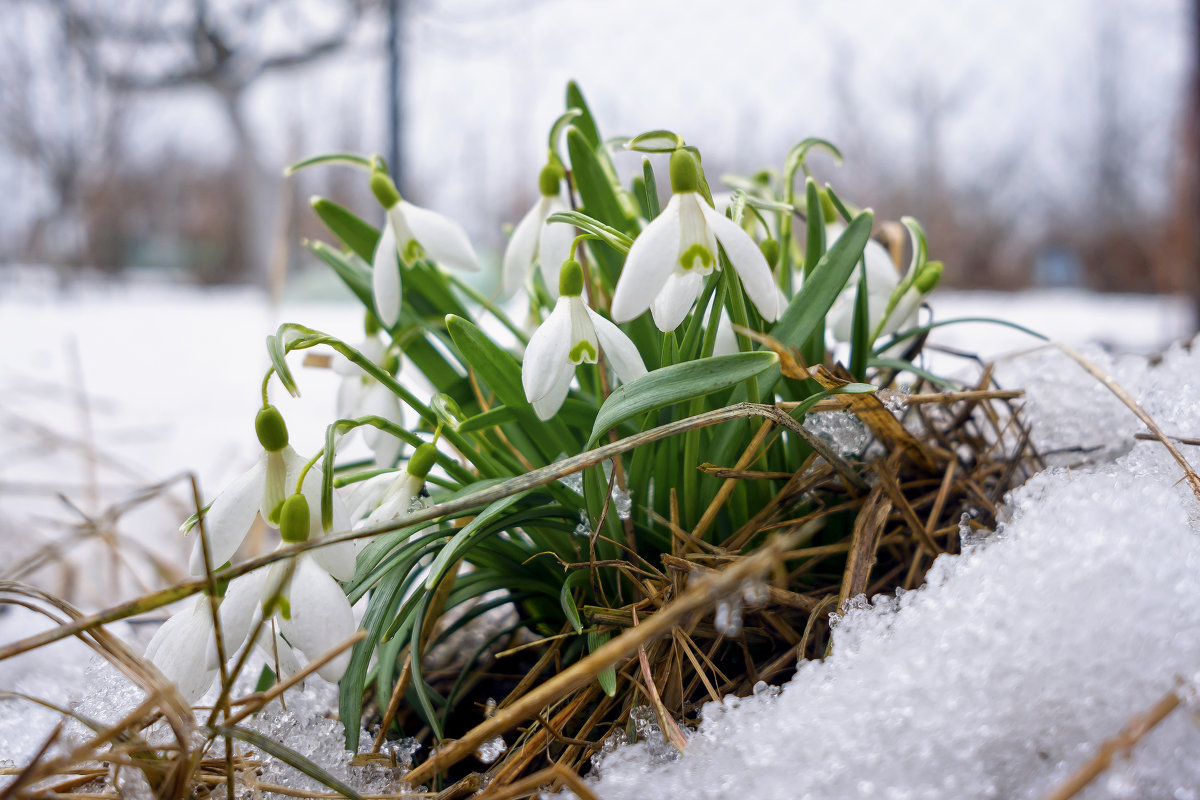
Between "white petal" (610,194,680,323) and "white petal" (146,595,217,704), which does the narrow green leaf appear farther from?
"white petal" (146,595,217,704)

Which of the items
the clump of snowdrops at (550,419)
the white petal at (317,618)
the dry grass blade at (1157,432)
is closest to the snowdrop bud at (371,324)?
the clump of snowdrops at (550,419)

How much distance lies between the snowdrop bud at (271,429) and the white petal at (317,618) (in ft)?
0.22

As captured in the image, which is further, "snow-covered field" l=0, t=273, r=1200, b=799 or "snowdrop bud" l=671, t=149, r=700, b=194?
"snowdrop bud" l=671, t=149, r=700, b=194

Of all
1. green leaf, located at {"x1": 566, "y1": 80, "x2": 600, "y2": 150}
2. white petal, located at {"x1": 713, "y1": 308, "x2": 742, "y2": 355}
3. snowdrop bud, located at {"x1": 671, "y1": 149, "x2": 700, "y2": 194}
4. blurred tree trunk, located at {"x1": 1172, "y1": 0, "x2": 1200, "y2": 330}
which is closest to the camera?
snowdrop bud, located at {"x1": 671, "y1": 149, "x2": 700, "y2": 194}

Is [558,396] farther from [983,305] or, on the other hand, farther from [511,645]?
[983,305]

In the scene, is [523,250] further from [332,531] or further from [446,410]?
[332,531]

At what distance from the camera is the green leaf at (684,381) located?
0.41m

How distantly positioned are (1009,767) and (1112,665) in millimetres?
62

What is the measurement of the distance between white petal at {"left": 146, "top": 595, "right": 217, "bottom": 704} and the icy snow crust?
0.70ft

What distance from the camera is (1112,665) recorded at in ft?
1.04

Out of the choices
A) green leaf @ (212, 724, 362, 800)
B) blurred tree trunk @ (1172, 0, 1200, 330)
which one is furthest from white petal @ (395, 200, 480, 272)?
blurred tree trunk @ (1172, 0, 1200, 330)

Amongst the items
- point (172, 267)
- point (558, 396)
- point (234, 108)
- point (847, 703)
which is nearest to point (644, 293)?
point (558, 396)

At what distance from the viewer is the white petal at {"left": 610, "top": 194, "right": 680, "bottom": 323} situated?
0.40 m

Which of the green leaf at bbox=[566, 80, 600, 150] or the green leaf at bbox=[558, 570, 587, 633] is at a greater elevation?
the green leaf at bbox=[566, 80, 600, 150]
